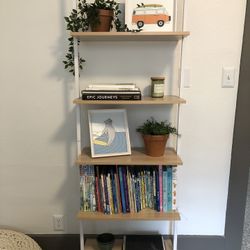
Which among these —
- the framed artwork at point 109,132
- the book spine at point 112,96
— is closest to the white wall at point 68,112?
the framed artwork at point 109,132

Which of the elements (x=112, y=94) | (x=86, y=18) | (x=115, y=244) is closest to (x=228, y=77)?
(x=112, y=94)

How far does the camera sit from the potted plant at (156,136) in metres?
1.41

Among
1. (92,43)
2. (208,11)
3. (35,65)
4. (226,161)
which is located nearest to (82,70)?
(92,43)

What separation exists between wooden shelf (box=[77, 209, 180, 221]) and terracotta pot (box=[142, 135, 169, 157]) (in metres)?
0.33

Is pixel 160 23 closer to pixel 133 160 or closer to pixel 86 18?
pixel 86 18

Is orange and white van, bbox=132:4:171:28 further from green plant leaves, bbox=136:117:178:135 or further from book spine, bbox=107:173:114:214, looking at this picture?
book spine, bbox=107:173:114:214

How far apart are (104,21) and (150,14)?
23 cm

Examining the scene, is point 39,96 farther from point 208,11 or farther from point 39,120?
point 208,11

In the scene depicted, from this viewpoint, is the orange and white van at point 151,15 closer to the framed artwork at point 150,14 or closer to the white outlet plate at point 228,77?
the framed artwork at point 150,14

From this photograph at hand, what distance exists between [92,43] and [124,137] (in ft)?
1.85

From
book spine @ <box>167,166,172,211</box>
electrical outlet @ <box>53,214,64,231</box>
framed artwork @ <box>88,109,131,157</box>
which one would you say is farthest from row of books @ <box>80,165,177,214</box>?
electrical outlet @ <box>53,214,64,231</box>

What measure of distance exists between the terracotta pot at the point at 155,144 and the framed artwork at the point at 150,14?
0.55 m

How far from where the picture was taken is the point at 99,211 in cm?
149

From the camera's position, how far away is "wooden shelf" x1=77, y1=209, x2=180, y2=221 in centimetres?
143
